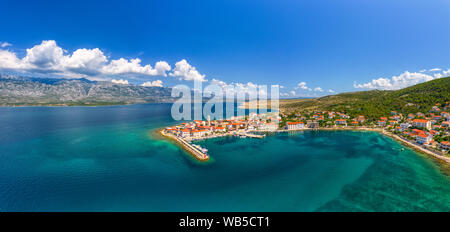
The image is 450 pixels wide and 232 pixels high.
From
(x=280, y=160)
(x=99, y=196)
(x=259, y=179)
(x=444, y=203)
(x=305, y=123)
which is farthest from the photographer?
(x=305, y=123)

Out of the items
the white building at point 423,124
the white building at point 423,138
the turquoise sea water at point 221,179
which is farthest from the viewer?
the white building at point 423,124

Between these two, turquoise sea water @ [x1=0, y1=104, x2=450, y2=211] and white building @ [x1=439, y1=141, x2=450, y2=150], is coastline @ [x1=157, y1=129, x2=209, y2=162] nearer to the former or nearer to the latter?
turquoise sea water @ [x1=0, y1=104, x2=450, y2=211]

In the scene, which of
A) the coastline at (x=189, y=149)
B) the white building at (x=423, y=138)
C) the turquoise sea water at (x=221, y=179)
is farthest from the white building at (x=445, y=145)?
the coastline at (x=189, y=149)

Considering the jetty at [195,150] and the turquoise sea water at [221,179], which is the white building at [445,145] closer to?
the turquoise sea water at [221,179]

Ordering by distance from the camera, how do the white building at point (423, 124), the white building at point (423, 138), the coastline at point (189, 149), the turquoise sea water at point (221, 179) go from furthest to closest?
the white building at point (423, 124)
the white building at point (423, 138)
the coastline at point (189, 149)
the turquoise sea water at point (221, 179)
